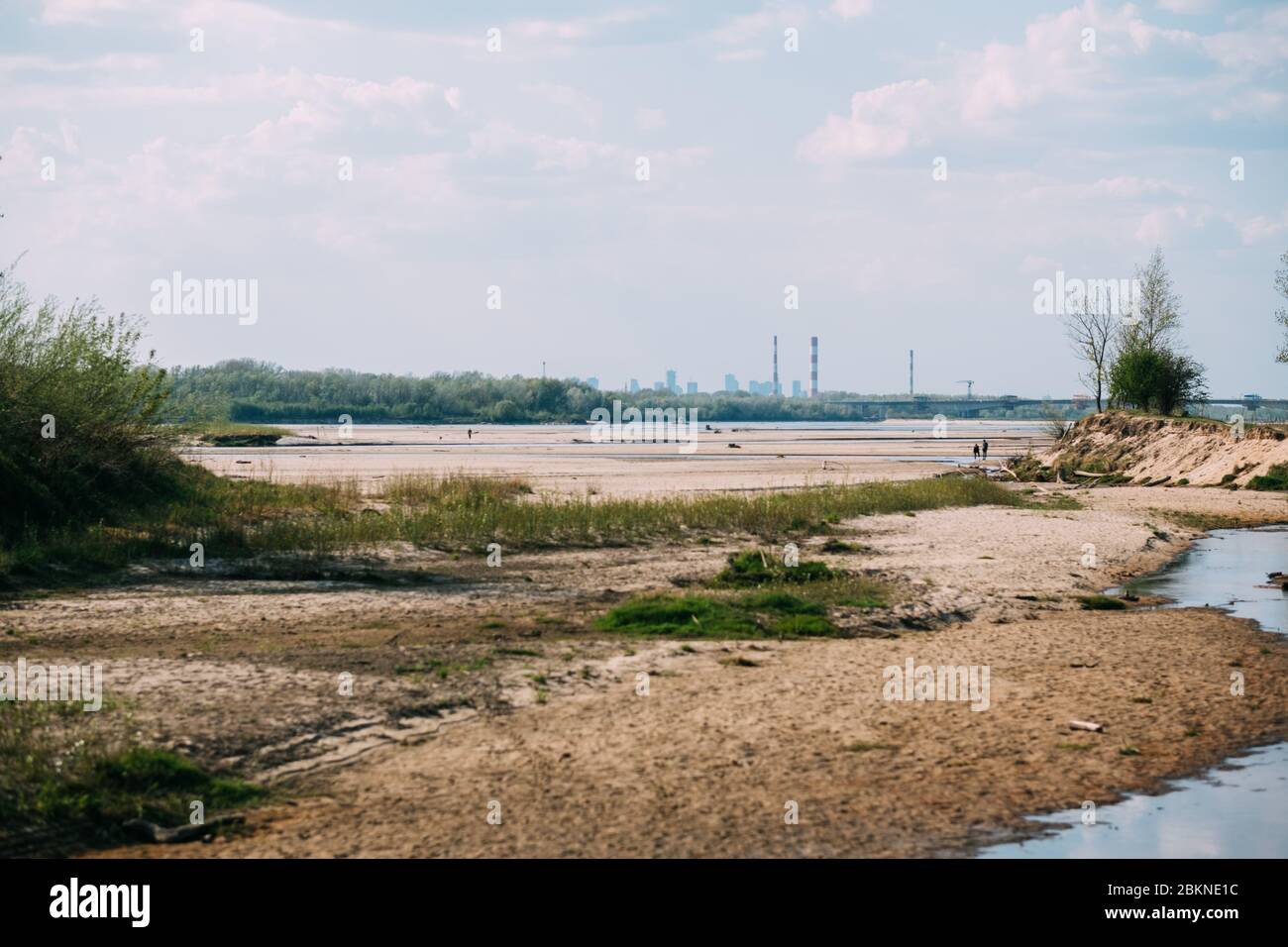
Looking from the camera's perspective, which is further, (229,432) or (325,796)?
(229,432)

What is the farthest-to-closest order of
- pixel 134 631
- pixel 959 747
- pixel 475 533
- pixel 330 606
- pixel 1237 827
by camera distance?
pixel 475 533 → pixel 330 606 → pixel 134 631 → pixel 959 747 → pixel 1237 827

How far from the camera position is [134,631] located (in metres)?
15.7

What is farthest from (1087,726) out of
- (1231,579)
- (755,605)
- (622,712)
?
(1231,579)

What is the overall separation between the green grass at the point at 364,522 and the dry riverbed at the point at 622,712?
195 cm

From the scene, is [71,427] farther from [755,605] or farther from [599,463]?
[599,463]

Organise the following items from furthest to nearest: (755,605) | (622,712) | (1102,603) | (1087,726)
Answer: (1102,603), (755,605), (622,712), (1087,726)

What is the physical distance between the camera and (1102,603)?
20.8 meters

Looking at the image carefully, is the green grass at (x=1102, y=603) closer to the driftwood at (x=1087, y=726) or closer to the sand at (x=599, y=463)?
the driftwood at (x=1087, y=726)

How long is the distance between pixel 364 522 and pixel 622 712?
13.9 m

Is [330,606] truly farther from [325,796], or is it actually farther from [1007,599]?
[1007,599]
